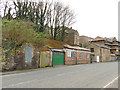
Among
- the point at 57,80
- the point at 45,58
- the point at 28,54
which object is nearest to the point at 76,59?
the point at 45,58

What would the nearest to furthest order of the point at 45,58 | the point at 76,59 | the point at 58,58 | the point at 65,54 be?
1. the point at 45,58
2. the point at 58,58
3. the point at 65,54
4. the point at 76,59

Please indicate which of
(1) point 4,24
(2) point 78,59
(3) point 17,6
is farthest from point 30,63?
(3) point 17,6

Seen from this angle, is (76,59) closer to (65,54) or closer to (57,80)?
(65,54)

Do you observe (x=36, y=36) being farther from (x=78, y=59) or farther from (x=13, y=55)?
(x=78, y=59)

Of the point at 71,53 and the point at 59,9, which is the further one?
the point at 59,9

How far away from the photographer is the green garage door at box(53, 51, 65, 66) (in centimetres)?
2319

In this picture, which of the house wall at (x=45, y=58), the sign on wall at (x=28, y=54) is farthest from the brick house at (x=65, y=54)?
the sign on wall at (x=28, y=54)

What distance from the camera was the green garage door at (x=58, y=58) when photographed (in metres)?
23.2

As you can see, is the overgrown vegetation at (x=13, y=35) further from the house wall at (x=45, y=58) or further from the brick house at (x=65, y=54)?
the brick house at (x=65, y=54)

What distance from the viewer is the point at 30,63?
667 inches

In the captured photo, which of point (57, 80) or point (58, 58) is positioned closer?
point (57, 80)

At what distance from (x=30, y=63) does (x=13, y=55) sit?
2.89m

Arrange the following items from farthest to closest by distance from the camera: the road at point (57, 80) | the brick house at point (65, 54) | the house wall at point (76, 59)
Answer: the house wall at point (76, 59) → the brick house at point (65, 54) → the road at point (57, 80)

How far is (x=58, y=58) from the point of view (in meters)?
24.4
